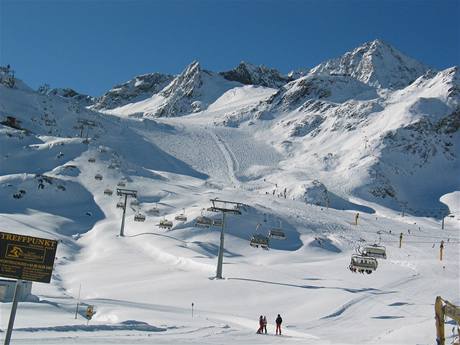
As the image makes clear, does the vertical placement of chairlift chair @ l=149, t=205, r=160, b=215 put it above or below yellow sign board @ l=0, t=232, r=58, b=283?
above

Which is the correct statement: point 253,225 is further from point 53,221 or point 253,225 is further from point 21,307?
point 21,307

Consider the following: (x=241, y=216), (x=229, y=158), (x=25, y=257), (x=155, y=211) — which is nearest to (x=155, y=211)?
(x=155, y=211)

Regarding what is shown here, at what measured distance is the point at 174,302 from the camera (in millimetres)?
36312

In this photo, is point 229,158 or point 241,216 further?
point 229,158

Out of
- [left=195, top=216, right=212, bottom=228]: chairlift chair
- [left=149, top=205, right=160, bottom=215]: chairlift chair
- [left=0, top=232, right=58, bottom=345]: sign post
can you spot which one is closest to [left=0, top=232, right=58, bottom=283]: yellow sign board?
[left=0, top=232, right=58, bottom=345]: sign post

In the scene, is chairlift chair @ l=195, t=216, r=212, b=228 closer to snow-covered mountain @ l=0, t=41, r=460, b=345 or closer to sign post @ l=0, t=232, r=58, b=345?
snow-covered mountain @ l=0, t=41, r=460, b=345

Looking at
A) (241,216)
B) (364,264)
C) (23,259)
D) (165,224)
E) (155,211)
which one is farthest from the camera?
(155,211)

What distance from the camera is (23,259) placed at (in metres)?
12.5

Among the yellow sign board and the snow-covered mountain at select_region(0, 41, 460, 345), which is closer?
the yellow sign board

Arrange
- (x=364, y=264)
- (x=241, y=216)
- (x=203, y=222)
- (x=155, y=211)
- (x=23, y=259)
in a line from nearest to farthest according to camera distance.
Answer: (x=23, y=259), (x=364, y=264), (x=203, y=222), (x=241, y=216), (x=155, y=211)

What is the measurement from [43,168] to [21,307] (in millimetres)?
66087

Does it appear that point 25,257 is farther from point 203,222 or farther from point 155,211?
point 155,211

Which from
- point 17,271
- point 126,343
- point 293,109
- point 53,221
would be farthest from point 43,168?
point 293,109

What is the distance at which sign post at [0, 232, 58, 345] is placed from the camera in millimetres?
12328
